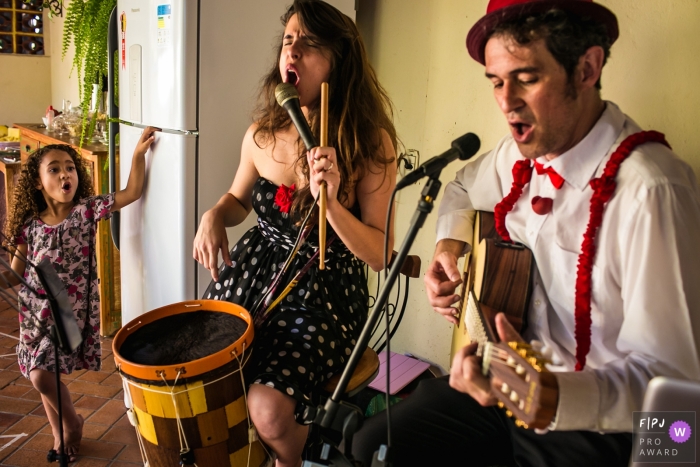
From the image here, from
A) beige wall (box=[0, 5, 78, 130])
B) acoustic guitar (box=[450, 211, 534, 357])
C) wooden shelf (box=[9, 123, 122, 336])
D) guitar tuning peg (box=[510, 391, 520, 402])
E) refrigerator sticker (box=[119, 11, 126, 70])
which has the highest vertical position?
refrigerator sticker (box=[119, 11, 126, 70])

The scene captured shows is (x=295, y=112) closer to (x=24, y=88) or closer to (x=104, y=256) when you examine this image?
(x=104, y=256)

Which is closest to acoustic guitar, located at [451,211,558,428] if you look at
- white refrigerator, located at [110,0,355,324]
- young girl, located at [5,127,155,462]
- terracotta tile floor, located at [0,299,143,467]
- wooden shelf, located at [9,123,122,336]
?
white refrigerator, located at [110,0,355,324]

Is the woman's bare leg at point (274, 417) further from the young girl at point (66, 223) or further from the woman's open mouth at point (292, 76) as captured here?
the young girl at point (66, 223)

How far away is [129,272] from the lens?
7.78 feet

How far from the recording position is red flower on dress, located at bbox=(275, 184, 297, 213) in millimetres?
1683

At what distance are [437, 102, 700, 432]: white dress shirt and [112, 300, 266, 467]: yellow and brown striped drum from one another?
687 millimetres

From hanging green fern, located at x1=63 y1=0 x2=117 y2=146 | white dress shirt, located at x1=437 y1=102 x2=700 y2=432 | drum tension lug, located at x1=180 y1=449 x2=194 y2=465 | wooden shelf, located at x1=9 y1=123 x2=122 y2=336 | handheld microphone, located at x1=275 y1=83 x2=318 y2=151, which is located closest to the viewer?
white dress shirt, located at x1=437 y1=102 x2=700 y2=432

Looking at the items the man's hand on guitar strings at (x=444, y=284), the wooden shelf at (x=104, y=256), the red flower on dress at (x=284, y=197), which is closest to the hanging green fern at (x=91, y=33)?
the wooden shelf at (x=104, y=256)

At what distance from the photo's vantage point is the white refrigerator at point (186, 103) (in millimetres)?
1938

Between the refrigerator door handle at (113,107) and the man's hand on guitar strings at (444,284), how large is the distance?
1.60m

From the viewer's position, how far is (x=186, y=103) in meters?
1.95

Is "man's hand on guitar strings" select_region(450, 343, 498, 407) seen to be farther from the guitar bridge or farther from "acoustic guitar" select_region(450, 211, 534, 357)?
the guitar bridge

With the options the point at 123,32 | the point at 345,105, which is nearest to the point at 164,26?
the point at 123,32

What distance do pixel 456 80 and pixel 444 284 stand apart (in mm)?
1037
